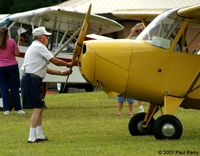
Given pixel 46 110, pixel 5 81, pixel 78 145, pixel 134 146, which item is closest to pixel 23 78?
pixel 78 145

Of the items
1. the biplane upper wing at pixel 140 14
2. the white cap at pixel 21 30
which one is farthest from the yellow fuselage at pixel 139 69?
the white cap at pixel 21 30

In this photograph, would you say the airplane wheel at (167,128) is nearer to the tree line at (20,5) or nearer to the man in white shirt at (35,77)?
the man in white shirt at (35,77)

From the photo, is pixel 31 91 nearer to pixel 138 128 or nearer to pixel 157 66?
pixel 157 66

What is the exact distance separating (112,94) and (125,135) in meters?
1.02

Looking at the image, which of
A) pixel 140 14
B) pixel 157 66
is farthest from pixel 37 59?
pixel 140 14

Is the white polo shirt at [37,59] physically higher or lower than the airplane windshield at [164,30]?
lower

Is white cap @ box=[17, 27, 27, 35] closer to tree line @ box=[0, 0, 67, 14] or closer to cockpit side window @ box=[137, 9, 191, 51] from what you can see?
cockpit side window @ box=[137, 9, 191, 51]

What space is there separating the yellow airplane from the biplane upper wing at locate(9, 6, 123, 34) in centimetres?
595

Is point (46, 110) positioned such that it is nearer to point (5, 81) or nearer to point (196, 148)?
point (5, 81)

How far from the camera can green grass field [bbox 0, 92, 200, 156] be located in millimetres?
9492

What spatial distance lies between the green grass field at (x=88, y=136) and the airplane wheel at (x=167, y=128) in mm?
131

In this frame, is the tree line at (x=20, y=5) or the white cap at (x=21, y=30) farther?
the tree line at (x=20, y=5)

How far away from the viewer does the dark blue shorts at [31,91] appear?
34.6ft

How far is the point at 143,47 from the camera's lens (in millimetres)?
10664
